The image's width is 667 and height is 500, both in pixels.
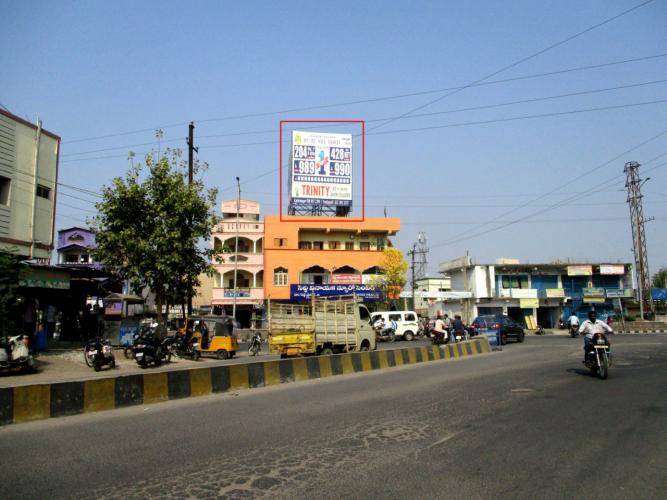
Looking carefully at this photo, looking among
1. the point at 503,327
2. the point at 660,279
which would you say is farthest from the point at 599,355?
the point at 660,279

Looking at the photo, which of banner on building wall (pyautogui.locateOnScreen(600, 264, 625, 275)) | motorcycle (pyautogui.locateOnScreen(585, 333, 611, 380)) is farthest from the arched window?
motorcycle (pyautogui.locateOnScreen(585, 333, 611, 380))

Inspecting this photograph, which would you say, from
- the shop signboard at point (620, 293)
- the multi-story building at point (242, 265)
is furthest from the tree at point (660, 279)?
the multi-story building at point (242, 265)

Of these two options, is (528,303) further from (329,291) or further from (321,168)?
(321,168)

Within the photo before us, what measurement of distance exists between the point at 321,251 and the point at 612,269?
29245 millimetres

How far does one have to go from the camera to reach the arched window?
5005 cm

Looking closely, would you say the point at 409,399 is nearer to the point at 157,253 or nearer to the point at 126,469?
the point at 126,469

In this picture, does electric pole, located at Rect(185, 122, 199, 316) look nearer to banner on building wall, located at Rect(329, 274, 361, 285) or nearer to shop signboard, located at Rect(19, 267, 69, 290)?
shop signboard, located at Rect(19, 267, 69, 290)

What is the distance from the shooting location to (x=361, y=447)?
612 cm

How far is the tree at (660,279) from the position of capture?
86.9m

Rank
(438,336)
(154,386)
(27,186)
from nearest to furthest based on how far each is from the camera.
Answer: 1. (154,386)
2. (27,186)
3. (438,336)

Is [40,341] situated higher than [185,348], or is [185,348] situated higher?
[40,341]

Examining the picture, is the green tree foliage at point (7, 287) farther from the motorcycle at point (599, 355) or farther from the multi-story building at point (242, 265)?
the multi-story building at point (242, 265)

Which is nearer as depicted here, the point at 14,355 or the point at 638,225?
the point at 14,355

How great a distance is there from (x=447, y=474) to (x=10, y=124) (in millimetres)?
19946
